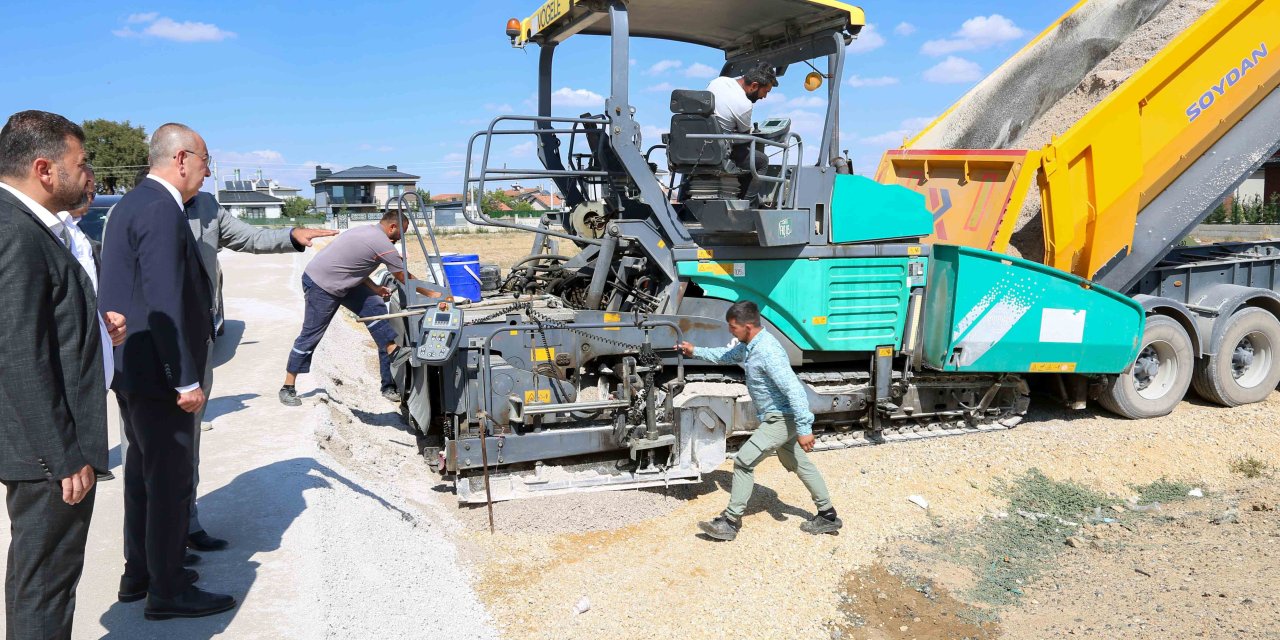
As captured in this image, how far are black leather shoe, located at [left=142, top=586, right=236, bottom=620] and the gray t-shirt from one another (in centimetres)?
341

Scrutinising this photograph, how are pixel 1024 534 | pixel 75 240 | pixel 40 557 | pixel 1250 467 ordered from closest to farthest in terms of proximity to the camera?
pixel 40 557 < pixel 75 240 < pixel 1024 534 < pixel 1250 467

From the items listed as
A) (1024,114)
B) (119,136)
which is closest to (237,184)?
(119,136)

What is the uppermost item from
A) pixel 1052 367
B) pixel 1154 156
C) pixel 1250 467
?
pixel 1154 156

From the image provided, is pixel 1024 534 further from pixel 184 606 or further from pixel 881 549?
pixel 184 606

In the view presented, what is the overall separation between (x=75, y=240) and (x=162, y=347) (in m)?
0.52

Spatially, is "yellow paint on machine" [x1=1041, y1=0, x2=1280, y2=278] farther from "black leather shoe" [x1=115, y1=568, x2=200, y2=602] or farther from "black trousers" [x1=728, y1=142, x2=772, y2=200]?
"black leather shoe" [x1=115, y1=568, x2=200, y2=602]

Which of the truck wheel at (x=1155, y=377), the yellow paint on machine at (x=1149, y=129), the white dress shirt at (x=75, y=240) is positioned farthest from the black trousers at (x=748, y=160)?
the white dress shirt at (x=75, y=240)

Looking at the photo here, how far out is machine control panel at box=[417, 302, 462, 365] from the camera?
4.91m

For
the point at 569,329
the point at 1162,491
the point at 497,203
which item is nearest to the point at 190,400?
the point at 569,329

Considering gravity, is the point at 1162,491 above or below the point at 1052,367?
below

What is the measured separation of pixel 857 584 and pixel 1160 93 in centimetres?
483

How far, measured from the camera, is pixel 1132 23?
26.1 ft

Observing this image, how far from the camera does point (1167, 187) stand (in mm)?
6984

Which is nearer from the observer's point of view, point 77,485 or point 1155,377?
point 77,485
